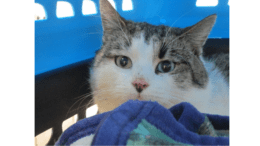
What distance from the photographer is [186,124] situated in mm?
605

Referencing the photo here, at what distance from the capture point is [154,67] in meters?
0.80

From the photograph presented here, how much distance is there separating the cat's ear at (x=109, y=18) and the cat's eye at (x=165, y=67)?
0.22 m

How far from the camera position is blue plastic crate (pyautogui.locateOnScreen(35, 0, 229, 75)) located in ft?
2.38

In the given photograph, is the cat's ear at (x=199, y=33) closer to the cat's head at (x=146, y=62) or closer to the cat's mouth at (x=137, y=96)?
the cat's head at (x=146, y=62)

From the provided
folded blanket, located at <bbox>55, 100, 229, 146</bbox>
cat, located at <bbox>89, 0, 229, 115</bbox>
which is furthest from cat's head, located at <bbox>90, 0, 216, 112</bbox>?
folded blanket, located at <bbox>55, 100, 229, 146</bbox>

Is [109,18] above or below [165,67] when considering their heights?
above

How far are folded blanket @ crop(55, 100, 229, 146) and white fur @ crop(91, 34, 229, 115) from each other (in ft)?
0.55

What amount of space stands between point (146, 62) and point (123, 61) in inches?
3.7

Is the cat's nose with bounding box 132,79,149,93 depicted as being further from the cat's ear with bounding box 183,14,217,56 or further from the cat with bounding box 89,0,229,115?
the cat's ear with bounding box 183,14,217,56

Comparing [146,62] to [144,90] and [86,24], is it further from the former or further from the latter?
[86,24]

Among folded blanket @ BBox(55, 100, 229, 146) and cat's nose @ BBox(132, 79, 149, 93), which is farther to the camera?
cat's nose @ BBox(132, 79, 149, 93)

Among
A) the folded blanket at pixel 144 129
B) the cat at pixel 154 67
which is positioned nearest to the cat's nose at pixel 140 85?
the cat at pixel 154 67

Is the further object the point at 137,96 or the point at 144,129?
the point at 137,96

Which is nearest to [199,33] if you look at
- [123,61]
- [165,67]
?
[165,67]
